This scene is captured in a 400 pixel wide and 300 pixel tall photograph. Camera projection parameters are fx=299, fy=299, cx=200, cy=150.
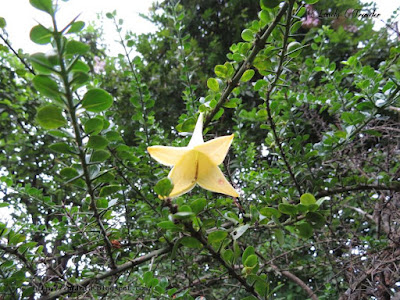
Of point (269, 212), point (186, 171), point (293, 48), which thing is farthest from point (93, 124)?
point (293, 48)

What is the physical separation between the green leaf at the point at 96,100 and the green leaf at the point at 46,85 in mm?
42

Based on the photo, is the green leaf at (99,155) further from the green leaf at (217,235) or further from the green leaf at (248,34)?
the green leaf at (248,34)

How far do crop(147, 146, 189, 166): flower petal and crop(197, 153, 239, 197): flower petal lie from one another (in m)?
0.05

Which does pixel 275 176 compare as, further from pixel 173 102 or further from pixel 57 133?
pixel 173 102

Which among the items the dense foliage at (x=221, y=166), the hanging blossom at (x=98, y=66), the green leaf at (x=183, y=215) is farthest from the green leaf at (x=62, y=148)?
the hanging blossom at (x=98, y=66)

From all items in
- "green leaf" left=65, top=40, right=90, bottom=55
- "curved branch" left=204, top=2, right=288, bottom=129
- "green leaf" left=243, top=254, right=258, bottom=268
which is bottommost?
"green leaf" left=243, top=254, right=258, bottom=268

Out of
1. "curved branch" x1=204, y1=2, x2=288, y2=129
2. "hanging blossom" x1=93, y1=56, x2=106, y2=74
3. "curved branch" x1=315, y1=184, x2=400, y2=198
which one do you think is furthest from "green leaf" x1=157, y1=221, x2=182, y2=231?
"hanging blossom" x1=93, y1=56, x2=106, y2=74

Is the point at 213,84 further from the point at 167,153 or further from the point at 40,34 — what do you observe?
the point at 40,34

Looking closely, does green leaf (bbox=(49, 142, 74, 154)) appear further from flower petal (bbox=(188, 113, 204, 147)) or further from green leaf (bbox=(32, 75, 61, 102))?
flower petal (bbox=(188, 113, 204, 147))

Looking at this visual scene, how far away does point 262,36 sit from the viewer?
25.6 inches

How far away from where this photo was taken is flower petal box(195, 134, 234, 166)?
65cm

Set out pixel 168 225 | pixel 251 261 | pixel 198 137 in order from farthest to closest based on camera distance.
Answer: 1. pixel 198 137
2. pixel 251 261
3. pixel 168 225

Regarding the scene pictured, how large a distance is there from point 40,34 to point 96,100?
0.38ft

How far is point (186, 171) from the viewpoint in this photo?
705 millimetres
